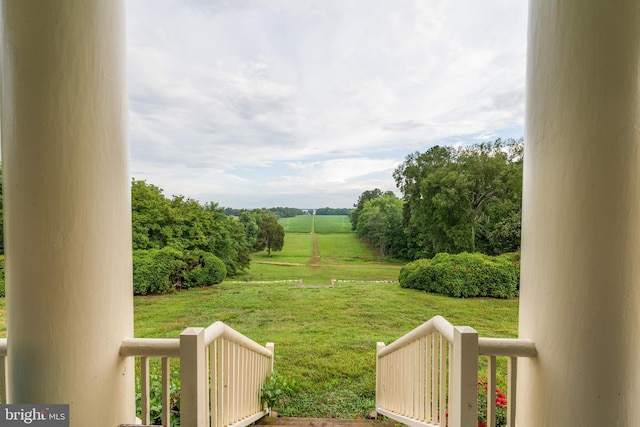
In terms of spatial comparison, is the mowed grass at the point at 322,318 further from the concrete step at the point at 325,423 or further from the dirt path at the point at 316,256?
the concrete step at the point at 325,423

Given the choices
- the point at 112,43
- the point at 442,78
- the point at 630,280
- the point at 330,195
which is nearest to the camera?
the point at 630,280

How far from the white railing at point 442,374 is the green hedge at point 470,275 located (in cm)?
171

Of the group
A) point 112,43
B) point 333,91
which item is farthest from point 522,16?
point 112,43

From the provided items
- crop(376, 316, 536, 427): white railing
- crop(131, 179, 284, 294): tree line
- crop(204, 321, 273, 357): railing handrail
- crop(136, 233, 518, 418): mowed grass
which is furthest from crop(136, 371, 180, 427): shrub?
crop(131, 179, 284, 294): tree line

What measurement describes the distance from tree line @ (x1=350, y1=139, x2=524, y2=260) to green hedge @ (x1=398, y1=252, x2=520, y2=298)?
0.11 m

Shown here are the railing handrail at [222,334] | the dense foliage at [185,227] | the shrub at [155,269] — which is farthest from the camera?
the dense foliage at [185,227]

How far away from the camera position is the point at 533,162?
1.01 meters

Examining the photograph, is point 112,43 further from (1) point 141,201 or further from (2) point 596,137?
(1) point 141,201

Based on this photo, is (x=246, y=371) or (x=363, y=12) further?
(x=363, y=12)

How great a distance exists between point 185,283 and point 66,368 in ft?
9.59

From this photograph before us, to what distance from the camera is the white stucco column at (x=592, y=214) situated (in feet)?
2.72

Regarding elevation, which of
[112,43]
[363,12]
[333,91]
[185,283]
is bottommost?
[185,283]

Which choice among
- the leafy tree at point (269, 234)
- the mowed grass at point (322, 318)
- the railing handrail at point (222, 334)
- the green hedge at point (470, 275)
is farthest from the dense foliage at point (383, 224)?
the railing handrail at point (222, 334)

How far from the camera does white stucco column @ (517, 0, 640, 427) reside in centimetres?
83
